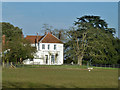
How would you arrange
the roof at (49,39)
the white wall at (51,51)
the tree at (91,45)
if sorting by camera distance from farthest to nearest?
the roof at (49,39), the white wall at (51,51), the tree at (91,45)

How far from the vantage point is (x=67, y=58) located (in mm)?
86312

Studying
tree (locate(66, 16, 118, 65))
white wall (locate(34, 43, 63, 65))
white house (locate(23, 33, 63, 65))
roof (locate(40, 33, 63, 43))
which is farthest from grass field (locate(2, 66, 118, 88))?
roof (locate(40, 33, 63, 43))

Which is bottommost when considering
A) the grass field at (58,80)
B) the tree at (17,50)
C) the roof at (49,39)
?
the grass field at (58,80)

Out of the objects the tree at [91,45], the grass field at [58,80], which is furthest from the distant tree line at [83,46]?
the grass field at [58,80]

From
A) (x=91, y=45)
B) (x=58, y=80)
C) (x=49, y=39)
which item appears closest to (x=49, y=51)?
(x=49, y=39)

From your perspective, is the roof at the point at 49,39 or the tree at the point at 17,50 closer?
the tree at the point at 17,50

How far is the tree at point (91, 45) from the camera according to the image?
75.1m

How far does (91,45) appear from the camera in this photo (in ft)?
258

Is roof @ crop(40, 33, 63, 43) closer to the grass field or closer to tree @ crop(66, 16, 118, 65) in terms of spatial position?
tree @ crop(66, 16, 118, 65)

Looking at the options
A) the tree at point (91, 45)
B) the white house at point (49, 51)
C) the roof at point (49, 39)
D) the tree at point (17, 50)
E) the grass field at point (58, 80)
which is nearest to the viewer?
the grass field at point (58, 80)

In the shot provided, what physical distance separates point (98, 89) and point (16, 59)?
52.9 metres

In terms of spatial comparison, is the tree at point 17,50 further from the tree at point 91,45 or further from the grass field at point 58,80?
the grass field at point 58,80

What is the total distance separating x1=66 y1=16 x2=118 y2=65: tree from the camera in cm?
7512

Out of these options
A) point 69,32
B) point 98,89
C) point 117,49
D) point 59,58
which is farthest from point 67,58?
point 98,89
